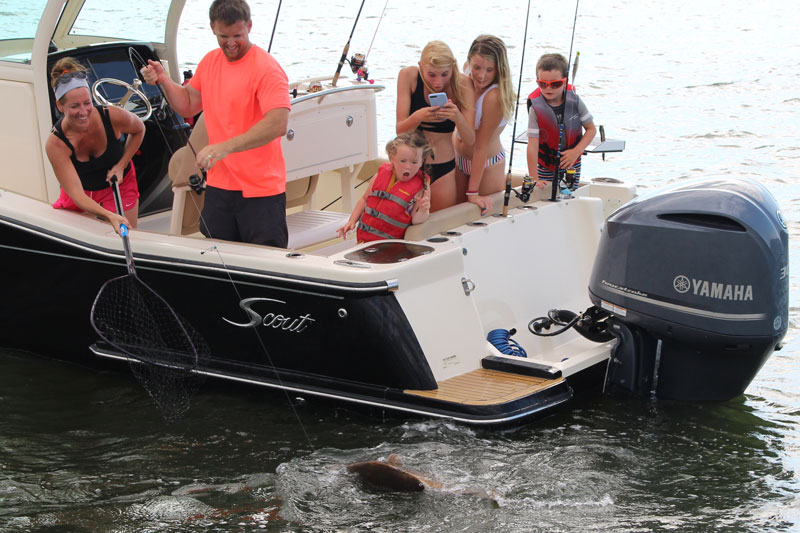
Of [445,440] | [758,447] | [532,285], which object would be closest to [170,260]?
[445,440]

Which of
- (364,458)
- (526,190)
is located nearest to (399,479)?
(364,458)

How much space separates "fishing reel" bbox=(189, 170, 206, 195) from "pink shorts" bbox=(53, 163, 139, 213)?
310mm

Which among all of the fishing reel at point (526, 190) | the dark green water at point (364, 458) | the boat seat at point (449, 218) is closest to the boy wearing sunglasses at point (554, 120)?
the fishing reel at point (526, 190)

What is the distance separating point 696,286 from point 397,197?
4.80 feet

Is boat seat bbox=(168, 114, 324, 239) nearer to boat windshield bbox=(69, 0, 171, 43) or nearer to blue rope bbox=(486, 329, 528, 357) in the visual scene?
boat windshield bbox=(69, 0, 171, 43)

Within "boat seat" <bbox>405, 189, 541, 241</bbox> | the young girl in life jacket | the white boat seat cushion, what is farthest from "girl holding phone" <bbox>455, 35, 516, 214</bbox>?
the white boat seat cushion

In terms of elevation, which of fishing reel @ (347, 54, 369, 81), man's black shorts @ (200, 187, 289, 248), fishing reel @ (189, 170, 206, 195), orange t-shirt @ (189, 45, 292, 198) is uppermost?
fishing reel @ (347, 54, 369, 81)

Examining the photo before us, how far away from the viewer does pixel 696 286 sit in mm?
4293

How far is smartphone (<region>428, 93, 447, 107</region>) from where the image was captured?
4883 millimetres

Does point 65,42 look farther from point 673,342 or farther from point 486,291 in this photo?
point 673,342

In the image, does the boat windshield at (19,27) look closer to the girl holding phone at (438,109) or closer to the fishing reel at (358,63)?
the fishing reel at (358,63)

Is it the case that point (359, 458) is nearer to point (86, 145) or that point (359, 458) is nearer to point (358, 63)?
point (86, 145)

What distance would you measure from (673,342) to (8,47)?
12.4 ft

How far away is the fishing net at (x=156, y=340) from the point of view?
4867 millimetres
